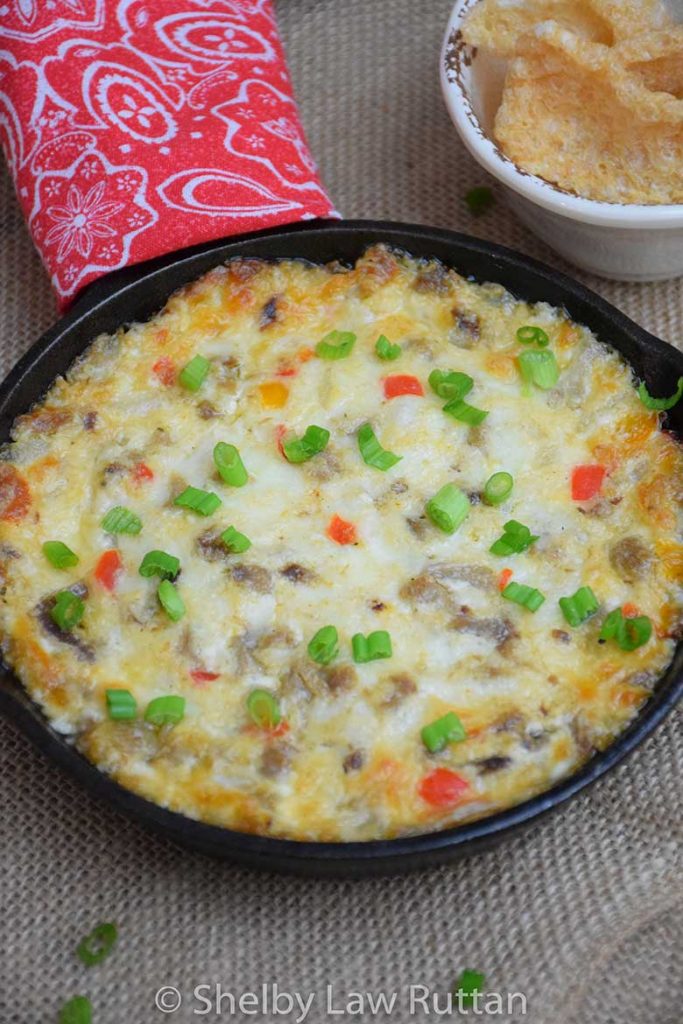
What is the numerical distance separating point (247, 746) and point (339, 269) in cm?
159

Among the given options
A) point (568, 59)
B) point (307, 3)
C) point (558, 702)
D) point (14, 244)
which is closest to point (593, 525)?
point (558, 702)

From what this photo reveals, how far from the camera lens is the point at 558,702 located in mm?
3100

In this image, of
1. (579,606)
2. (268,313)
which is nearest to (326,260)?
(268,313)

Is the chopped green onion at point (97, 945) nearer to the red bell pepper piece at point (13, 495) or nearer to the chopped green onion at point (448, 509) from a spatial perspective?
the red bell pepper piece at point (13, 495)

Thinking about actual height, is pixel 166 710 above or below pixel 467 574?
below

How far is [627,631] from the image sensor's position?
10.3 feet

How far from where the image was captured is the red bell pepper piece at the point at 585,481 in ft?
11.3

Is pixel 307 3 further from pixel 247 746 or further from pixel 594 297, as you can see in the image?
pixel 247 746

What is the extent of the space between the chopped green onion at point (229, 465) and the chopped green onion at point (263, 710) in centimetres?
64

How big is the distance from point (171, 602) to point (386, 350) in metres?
1.00

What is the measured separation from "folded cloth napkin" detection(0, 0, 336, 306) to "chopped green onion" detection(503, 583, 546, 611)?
1415 millimetres

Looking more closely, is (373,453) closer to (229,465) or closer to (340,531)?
(340,531)

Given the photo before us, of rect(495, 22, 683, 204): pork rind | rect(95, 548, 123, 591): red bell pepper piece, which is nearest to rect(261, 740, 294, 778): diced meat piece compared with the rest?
rect(95, 548, 123, 591): red bell pepper piece

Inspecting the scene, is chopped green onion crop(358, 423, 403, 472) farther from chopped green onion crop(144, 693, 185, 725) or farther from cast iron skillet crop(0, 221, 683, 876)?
chopped green onion crop(144, 693, 185, 725)
